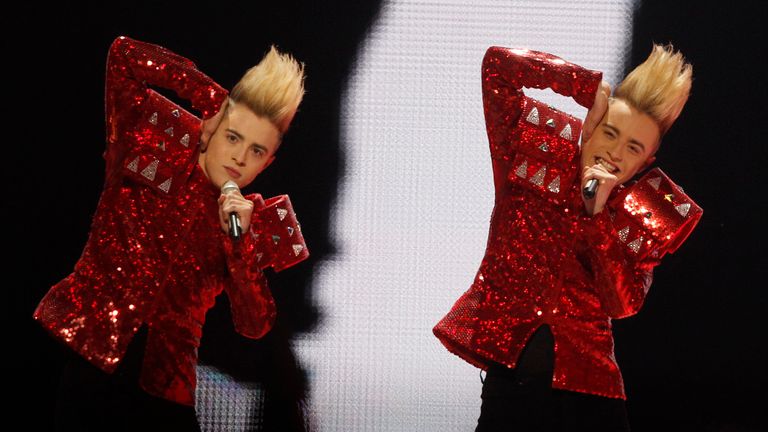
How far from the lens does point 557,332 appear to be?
2.01 meters

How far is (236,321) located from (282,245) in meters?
0.19

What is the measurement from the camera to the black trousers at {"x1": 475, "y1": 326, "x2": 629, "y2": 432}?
6.48 feet

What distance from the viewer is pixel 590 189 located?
1865 millimetres

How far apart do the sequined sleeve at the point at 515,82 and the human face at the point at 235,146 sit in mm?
463

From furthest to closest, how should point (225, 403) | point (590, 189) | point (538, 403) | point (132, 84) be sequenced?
point (225, 403) → point (132, 84) → point (538, 403) → point (590, 189)

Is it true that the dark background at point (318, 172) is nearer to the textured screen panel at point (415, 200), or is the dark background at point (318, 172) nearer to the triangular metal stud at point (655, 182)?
the textured screen panel at point (415, 200)

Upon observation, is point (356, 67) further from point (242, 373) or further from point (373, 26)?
point (242, 373)

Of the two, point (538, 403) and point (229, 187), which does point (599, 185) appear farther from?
point (229, 187)

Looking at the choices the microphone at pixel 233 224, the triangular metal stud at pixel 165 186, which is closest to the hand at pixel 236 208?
the microphone at pixel 233 224

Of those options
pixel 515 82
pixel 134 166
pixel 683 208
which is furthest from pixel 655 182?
pixel 134 166

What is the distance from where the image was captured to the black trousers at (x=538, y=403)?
1.97 metres

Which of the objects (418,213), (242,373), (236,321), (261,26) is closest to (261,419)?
(242,373)

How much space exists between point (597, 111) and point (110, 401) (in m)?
1.10

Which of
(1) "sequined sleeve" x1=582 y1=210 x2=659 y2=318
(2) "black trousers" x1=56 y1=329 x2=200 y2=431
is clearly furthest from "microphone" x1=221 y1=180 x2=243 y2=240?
(1) "sequined sleeve" x1=582 y1=210 x2=659 y2=318
